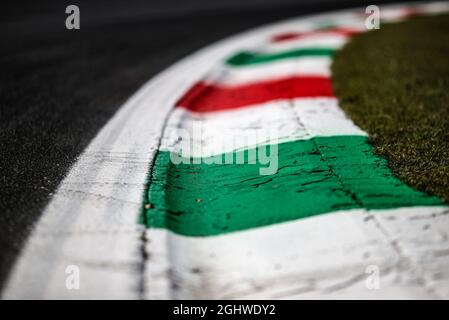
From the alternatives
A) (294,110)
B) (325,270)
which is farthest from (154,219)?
(294,110)

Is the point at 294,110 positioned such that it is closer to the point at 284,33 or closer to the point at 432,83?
the point at 432,83

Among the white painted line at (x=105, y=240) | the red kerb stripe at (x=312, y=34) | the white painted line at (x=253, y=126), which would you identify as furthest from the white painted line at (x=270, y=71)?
the white painted line at (x=105, y=240)

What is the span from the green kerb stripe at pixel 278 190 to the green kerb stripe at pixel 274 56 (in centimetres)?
291

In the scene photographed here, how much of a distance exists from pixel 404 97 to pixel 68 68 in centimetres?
376

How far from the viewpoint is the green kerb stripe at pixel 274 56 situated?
19.6ft

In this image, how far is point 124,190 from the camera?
2.75m

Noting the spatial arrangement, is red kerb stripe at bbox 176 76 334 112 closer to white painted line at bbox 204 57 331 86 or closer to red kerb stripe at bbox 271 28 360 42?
white painted line at bbox 204 57 331 86

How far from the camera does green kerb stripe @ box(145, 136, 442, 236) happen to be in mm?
2492

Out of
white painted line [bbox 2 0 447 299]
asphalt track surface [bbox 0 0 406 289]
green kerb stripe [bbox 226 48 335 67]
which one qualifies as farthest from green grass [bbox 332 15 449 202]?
asphalt track surface [bbox 0 0 406 289]

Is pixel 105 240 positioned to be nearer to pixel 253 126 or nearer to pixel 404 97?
pixel 253 126

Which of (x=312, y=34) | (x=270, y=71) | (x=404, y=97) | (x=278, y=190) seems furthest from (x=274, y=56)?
(x=278, y=190)

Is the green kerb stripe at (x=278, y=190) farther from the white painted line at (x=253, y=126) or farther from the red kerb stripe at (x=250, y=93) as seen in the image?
the red kerb stripe at (x=250, y=93)

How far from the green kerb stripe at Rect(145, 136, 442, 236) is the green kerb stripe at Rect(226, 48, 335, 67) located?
291 cm

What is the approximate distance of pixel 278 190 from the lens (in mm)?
2758
